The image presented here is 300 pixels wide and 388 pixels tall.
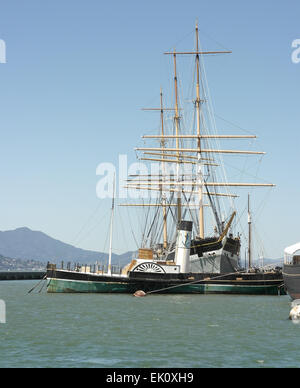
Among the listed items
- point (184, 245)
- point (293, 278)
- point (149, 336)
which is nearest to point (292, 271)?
point (293, 278)

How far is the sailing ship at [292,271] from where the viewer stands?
51.1 metres

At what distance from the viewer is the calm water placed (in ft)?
75.6

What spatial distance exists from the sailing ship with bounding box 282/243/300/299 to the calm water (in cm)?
358

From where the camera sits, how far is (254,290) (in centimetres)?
6391

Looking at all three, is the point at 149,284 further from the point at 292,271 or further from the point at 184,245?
the point at 292,271

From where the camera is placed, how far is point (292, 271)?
2032 inches

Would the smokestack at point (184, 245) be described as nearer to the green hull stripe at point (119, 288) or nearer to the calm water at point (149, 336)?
the green hull stripe at point (119, 288)

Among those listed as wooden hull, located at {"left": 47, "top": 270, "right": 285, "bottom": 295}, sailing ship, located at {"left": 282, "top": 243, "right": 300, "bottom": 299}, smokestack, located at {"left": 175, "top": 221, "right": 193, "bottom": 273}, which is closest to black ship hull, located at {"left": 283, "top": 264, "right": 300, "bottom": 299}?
sailing ship, located at {"left": 282, "top": 243, "right": 300, "bottom": 299}

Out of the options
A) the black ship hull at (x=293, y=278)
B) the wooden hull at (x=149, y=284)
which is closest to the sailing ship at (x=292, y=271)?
the black ship hull at (x=293, y=278)

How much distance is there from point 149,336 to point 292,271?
2530 centimetres

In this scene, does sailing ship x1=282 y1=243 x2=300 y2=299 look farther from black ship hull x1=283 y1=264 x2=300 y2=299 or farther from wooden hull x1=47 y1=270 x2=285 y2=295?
wooden hull x1=47 y1=270 x2=285 y2=295
